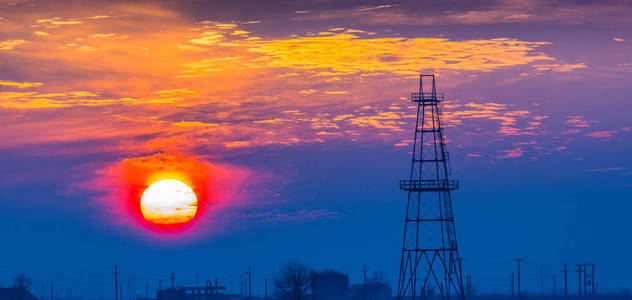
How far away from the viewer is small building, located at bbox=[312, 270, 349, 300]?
128 metres

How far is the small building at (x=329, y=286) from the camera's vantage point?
128 meters

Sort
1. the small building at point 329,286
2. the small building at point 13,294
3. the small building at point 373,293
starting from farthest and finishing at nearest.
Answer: the small building at point 13,294
the small building at point 373,293
the small building at point 329,286

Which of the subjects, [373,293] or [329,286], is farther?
[373,293]

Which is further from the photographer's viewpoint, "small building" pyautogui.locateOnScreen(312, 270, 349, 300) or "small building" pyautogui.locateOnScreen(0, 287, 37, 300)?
"small building" pyautogui.locateOnScreen(0, 287, 37, 300)

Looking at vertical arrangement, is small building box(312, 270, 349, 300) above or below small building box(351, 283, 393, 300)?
above

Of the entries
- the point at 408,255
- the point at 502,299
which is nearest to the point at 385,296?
the point at 502,299

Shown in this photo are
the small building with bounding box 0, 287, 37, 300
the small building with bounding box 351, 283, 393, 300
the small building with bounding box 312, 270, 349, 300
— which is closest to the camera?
the small building with bounding box 312, 270, 349, 300

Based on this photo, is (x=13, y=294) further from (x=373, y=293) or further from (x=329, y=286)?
(x=373, y=293)

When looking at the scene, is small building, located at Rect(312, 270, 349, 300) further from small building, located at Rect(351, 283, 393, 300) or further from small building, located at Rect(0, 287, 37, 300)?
small building, located at Rect(0, 287, 37, 300)

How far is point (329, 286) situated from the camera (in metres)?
129

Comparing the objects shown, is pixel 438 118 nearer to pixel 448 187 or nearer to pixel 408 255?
pixel 448 187

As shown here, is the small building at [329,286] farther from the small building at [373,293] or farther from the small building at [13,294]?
the small building at [13,294]

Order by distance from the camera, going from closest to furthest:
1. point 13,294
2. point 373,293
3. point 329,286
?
point 329,286 < point 373,293 < point 13,294

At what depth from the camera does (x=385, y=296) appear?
146750 mm
